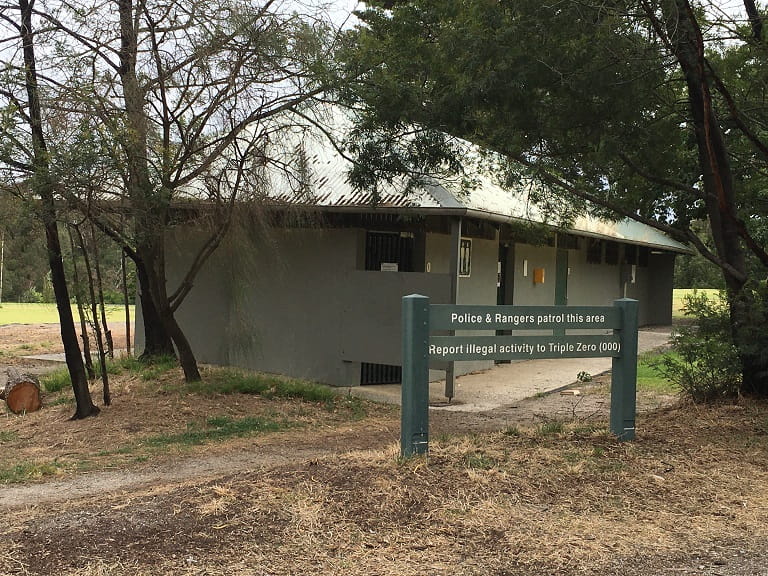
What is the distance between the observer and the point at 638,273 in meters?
24.7

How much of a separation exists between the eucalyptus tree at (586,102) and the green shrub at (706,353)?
0.16 metres

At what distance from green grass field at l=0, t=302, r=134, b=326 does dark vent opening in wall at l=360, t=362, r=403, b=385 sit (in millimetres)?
17104

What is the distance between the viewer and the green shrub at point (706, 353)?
8.77 m

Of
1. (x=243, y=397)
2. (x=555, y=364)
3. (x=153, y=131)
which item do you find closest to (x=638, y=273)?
(x=555, y=364)

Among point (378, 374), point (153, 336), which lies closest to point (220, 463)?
point (378, 374)

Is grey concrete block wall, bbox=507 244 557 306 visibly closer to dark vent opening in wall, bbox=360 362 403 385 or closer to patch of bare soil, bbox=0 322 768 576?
dark vent opening in wall, bbox=360 362 403 385

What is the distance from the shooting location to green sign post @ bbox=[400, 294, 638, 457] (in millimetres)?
6258

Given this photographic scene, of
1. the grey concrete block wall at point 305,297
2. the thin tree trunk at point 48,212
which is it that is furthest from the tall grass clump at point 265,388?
the thin tree trunk at point 48,212

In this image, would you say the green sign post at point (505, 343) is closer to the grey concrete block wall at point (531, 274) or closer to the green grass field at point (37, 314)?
the grey concrete block wall at point (531, 274)

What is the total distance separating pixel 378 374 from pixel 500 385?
201 cm

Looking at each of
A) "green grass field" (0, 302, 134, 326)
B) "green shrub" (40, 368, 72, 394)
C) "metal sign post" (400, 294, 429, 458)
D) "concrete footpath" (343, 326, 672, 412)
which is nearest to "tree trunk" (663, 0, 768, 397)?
"concrete footpath" (343, 326, 672, 412)

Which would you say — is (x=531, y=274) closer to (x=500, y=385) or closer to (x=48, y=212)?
(x=500, y=385)

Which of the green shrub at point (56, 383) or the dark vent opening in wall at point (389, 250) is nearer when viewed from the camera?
the green shrub at point (56, 383)

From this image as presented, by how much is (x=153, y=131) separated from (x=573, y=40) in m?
5.20
